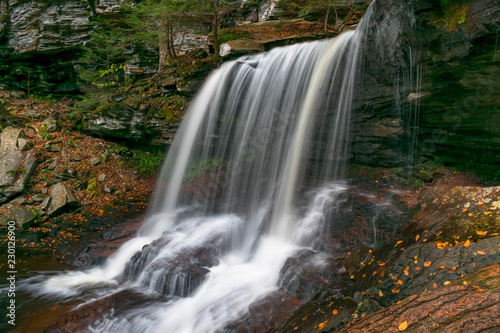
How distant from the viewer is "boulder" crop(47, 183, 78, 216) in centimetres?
825

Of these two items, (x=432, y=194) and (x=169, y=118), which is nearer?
(x=432, y=194)

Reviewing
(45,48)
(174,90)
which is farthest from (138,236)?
(45,48)

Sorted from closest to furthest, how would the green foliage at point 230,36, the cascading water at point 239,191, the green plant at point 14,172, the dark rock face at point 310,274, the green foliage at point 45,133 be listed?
the dark rock face at point 310,274
the cascading water at point 239,191
the green plant at point 14,172
the green foliage at point 45,133
the green foliage at point 230,36

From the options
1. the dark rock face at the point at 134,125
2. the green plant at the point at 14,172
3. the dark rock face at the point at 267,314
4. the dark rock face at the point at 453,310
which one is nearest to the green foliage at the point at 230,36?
the dark rock face at the point at 134,125

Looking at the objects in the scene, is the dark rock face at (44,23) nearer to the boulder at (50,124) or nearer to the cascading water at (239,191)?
the boulder at (50,124)

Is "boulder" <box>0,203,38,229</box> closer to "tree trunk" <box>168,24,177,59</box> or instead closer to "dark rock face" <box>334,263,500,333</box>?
"tree trunk" <box>168,24,177,59</box>

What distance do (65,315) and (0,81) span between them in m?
12.7

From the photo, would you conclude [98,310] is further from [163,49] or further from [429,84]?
[163,49]

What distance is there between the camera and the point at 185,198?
9.05 meters

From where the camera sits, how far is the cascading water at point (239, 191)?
513 centimetres

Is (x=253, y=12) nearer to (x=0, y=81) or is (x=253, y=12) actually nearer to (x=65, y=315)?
(x=0, y=81)

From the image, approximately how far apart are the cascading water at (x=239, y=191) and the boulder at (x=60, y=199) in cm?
238

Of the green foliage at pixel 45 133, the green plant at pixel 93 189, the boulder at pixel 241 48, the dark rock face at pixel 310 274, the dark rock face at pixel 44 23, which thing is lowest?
the dark rock face at pixel 310 274

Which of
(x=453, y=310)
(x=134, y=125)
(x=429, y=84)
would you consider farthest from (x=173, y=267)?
(x=429, y=84)
